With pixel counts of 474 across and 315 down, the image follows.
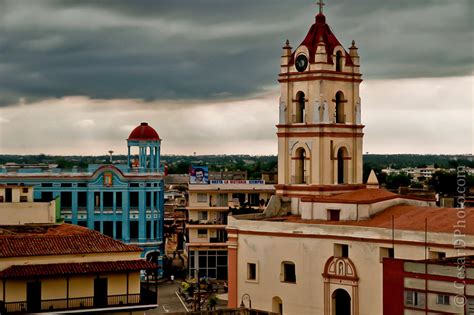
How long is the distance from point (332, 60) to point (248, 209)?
68.9 ft

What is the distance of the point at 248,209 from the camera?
70.5 metres

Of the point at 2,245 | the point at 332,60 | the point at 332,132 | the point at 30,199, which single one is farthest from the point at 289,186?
the point at 2,245

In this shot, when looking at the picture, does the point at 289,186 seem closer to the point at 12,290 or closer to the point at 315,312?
the point at 315,312

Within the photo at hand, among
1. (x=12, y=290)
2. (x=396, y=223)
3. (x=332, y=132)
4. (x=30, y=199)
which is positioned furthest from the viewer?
(x=30, y=199)

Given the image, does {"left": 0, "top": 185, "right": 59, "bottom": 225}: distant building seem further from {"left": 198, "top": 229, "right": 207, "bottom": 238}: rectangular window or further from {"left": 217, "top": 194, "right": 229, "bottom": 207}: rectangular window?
{"left": 217, "top": 194, "right": 229, "bottom": 207}: rectangular window

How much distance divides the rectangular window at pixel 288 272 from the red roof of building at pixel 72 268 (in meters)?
11.4

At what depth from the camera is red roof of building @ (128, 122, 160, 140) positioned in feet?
248

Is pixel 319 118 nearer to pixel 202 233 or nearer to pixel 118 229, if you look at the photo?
pixel 202 233

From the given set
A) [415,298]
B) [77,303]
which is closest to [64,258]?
[77,303]

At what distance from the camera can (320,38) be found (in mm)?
52031

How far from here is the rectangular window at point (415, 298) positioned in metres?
33.0

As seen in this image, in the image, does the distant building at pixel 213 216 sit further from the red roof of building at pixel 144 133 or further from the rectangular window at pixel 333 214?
the rectangular window at pixel 333 214

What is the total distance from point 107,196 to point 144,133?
6.50 metres

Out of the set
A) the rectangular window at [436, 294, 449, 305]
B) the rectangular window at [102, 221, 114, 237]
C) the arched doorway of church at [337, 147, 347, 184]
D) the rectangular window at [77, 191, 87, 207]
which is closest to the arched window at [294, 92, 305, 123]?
the arched doorway of church at [337, 147, 347, 184]
